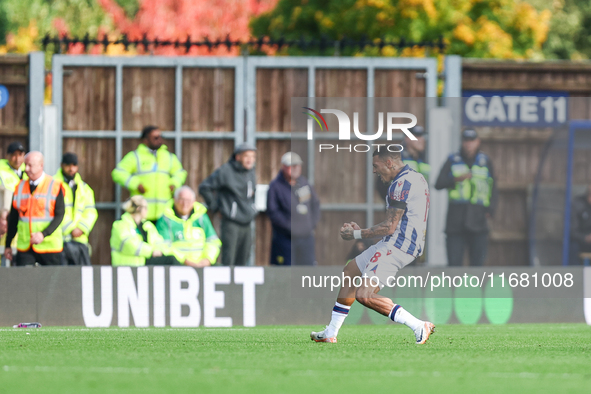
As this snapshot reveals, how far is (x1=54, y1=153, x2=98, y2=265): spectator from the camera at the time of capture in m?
12.5

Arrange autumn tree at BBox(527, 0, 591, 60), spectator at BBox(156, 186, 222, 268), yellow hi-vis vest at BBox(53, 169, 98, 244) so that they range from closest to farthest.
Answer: spectator at BBox(156, 186, 222, 268)
yellow hi-vis vest at BBox(53, 169, 98, 244)
autumn tree at BBox(527, 0, 591, 60)

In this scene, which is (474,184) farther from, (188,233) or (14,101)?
(14,101)

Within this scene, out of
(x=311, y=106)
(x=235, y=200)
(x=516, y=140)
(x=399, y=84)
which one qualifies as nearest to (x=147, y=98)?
(x=311, y=106)

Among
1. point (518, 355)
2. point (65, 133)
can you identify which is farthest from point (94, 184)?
point (518, 355)

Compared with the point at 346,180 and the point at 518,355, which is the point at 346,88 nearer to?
the point at 346,180

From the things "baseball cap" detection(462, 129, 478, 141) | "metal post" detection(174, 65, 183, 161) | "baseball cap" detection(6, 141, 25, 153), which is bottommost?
"baseball cap" detection(6, 141, 25, 153)

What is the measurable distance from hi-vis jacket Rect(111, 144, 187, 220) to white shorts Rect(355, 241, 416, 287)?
4653mm

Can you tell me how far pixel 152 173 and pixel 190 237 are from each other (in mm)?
1378

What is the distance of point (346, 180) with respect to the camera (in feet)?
48.3

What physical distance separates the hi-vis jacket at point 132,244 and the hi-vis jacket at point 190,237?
0.12 metres

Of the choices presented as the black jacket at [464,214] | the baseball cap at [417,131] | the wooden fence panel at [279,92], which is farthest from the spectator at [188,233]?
the black jacket at [464,214]

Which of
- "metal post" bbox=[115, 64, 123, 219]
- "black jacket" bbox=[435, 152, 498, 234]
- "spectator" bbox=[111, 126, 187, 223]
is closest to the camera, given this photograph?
"spectator" bbox=[111, 126, 187, 223]

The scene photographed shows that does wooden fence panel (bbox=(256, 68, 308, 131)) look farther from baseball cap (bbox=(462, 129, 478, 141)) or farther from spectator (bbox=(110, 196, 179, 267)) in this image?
spectator (bbox=(110, 196, 179, 267))

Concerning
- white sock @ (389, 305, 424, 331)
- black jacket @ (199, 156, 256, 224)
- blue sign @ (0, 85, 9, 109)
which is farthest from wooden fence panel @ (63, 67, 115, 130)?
white sock @ (389, 305, 424, 331)
